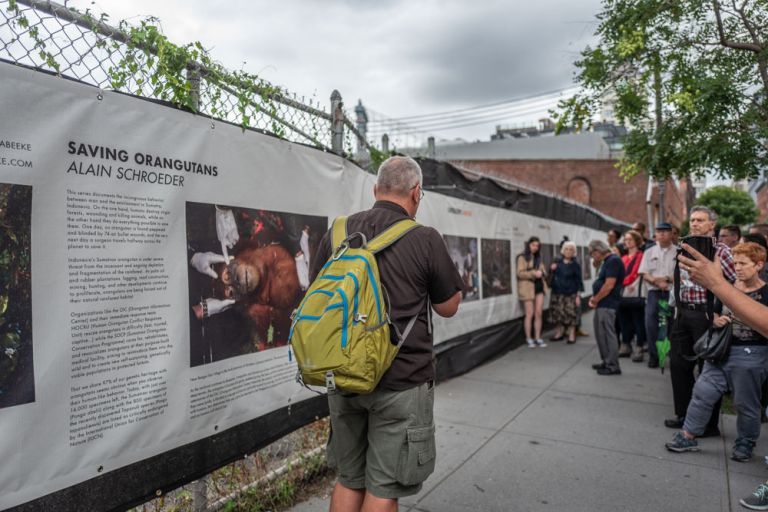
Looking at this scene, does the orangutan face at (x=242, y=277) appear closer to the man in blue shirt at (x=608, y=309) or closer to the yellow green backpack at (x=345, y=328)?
the yellow green backpack at (x=345, y=328)

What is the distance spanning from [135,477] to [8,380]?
0.82 m

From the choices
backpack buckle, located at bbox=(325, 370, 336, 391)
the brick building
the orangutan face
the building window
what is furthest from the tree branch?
the building window

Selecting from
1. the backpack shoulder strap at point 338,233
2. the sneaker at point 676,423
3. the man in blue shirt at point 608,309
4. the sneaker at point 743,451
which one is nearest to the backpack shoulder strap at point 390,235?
the backpack shoulder strap at point 338,233

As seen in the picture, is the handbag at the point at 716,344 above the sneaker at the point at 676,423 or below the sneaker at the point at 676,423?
above

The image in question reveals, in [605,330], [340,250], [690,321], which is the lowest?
[605,330]

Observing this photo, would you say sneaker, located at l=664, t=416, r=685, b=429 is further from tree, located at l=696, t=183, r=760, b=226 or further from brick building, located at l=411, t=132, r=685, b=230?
tree, located at l=696, t=183, r=760, b=226

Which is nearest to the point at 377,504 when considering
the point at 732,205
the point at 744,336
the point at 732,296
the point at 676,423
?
the point at 732,296

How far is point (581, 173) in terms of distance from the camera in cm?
3691

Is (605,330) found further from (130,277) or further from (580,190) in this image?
(580,190)

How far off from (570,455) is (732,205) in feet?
212

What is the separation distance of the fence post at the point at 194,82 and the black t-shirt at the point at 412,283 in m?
1.20

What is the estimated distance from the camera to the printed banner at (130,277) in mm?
2062

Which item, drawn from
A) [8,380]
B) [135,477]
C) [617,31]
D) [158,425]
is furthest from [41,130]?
[617,31]

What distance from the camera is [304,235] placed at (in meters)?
3.68
